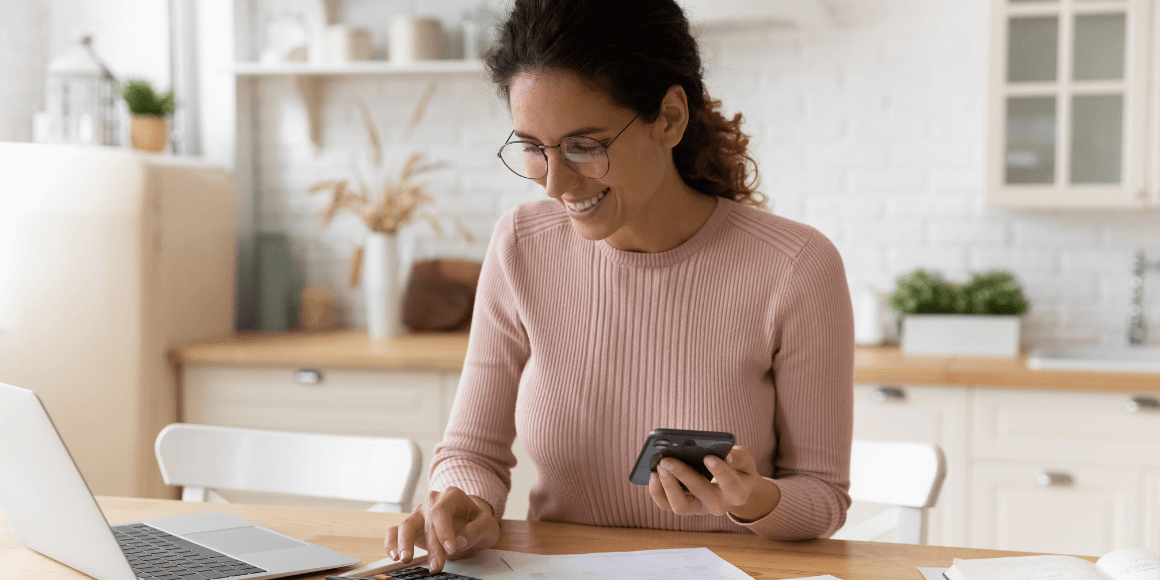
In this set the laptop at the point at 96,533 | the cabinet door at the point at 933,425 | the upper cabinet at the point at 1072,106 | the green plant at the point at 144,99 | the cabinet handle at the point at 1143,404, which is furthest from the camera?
the green plant at the point at 144,99

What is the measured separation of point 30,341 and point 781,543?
7.65ft

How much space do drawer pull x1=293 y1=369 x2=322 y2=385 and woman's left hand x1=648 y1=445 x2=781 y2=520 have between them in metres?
1.88

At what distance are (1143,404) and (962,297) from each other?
0.58 m

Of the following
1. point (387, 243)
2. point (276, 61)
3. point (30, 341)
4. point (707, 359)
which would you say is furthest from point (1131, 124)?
point (30, 341)

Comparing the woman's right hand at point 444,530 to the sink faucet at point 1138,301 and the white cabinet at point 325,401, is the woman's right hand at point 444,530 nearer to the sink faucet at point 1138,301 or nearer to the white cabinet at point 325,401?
the white cabinet at point 325,401

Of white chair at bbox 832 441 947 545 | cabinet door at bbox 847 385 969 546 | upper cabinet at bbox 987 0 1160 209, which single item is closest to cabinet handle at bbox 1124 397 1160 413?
cabinet door at bbox 847 385 969 546

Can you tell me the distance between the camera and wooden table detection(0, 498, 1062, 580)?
3.60 feet

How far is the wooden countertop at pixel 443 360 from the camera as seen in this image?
2.41 meters

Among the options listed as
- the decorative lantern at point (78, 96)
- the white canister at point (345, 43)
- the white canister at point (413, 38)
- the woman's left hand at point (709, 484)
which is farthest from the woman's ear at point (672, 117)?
the decorative lantern at point (78, 96)

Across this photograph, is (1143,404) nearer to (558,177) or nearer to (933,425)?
(933,425)

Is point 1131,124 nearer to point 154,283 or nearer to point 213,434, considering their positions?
point 213,434

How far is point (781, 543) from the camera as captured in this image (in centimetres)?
121

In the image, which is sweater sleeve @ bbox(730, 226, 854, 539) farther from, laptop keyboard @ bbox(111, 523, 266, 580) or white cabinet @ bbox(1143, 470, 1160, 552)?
white cabinet @ bbox(1143, 470, 1160, 552)

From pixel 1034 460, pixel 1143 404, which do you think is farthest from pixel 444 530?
pixel 1143 404
